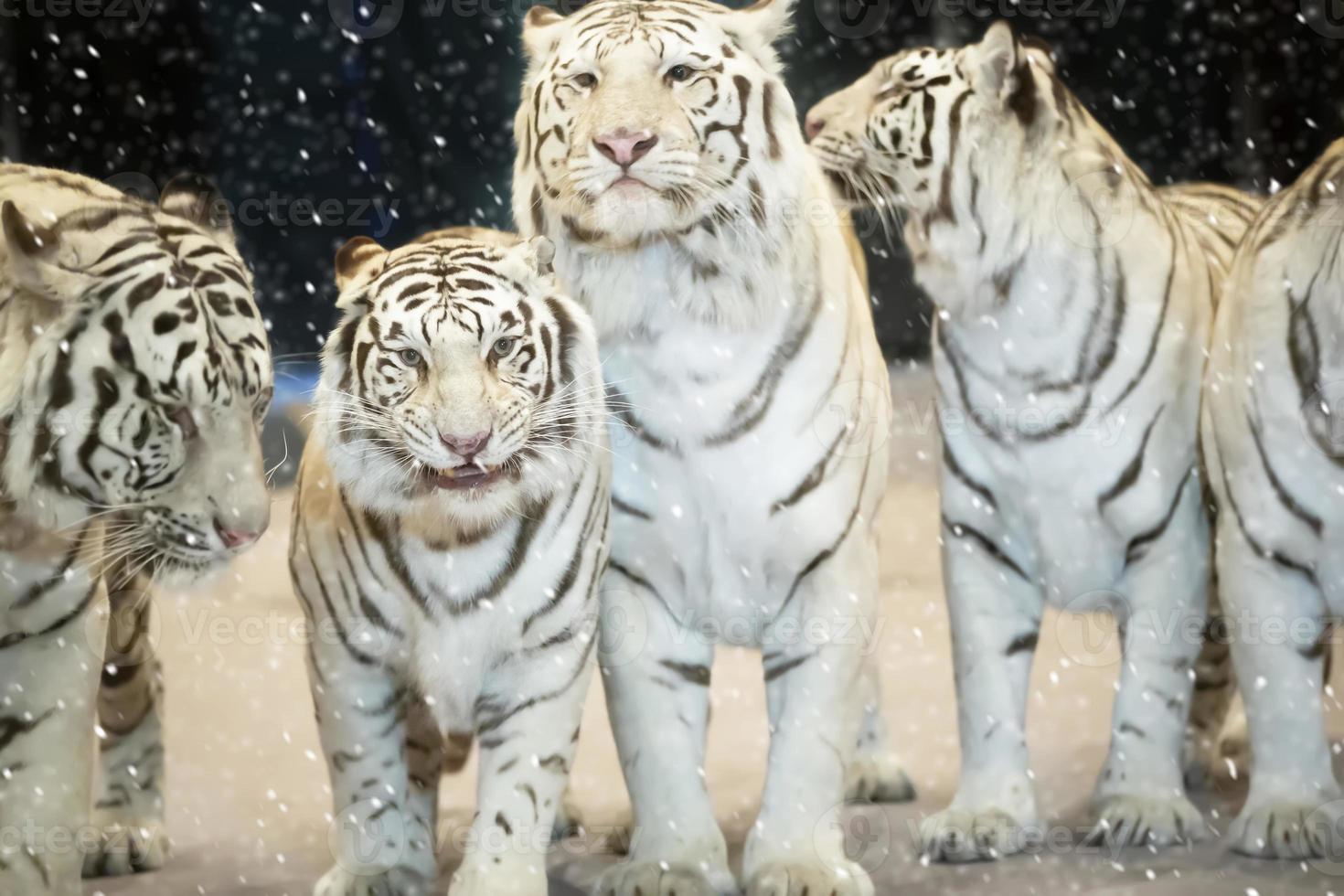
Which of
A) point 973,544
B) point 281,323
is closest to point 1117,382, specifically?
point 973,544

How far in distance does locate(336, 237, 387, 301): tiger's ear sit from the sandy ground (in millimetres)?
692

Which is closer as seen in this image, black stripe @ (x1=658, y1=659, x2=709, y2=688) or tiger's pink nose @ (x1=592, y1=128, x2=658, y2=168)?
tiger's pink nose @ (x1=592, y1=128, x2=658, y2=168)

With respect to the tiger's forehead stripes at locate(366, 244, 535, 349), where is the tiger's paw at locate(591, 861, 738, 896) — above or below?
below

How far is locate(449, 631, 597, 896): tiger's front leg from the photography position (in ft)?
5.52

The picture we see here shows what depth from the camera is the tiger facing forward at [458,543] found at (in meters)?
1.67

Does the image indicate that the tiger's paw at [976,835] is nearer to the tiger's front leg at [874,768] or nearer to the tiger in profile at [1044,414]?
the tiger in profile at [1044,414]

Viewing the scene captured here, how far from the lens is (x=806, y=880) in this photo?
1.78 metres

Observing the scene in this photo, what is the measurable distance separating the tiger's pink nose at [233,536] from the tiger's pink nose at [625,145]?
0.54m
